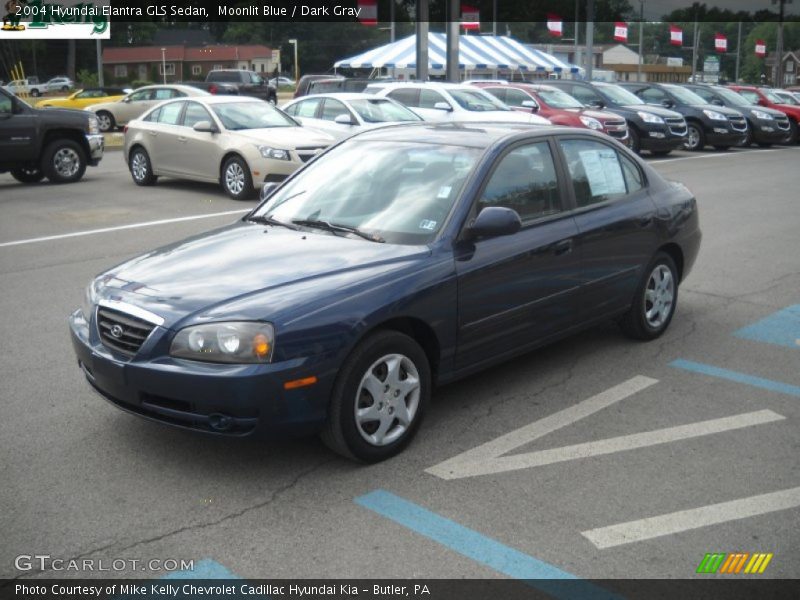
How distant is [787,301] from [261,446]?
520 cm

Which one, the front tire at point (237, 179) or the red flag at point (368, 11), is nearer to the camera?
the front tire at point (237, 179)

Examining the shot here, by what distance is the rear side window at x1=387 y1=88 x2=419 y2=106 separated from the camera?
20.2m

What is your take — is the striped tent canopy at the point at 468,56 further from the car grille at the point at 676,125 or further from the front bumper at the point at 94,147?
the front bumper at the point at 94,147

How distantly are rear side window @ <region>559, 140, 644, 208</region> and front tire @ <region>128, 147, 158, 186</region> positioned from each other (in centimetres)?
1109

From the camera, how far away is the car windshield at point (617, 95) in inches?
910

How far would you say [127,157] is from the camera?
16219mm

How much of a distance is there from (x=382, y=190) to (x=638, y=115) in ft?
58.3

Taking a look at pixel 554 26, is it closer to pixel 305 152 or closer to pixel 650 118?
pixel 650 118

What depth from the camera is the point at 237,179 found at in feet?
46.9

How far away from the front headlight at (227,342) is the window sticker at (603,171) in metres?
2.81

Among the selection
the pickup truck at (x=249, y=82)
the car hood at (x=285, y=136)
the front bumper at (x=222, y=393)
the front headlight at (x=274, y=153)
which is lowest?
the front bumper at (x=222, y=393)

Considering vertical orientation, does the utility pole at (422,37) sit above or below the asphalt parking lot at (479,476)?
above

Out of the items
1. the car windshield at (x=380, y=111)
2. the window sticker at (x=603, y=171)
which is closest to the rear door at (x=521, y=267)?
the window sticker at (x=603, y=171)

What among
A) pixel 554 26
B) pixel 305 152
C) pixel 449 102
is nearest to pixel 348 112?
pixel 305 152
